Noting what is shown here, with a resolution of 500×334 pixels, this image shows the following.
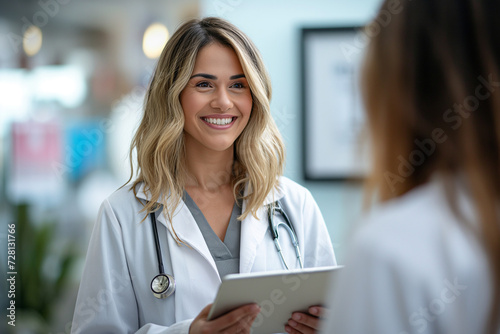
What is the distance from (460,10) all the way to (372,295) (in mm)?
358

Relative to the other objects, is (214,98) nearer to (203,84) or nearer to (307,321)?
(203,84)

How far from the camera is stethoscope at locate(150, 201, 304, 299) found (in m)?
1.35

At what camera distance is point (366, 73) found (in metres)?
0.63

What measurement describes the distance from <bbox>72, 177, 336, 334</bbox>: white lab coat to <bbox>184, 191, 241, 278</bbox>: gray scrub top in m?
0.04

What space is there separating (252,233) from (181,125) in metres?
0.40

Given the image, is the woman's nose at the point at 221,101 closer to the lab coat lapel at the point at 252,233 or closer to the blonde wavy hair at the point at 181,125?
the blonde wavy hair at the point at 181,125

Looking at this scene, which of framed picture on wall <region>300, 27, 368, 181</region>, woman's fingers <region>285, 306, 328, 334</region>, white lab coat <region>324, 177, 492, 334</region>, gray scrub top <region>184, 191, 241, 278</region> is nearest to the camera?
white lab coat <region>324, 177, 492, 334</region>

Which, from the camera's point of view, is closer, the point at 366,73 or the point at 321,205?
the point at 366,73

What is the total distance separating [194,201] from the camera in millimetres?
1565

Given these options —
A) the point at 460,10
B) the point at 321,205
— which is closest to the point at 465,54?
the point at 460,10

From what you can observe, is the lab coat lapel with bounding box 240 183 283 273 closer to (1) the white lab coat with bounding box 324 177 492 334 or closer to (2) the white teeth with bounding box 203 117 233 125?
(2) the white teeth with bounding box 203 117 233 125

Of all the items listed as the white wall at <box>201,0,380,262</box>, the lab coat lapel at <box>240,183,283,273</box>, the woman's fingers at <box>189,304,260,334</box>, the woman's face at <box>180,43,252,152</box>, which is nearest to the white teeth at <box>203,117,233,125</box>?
the woman's face at <box>180,43,252,152</box>

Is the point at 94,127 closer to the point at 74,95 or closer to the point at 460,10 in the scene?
the point at 74,95

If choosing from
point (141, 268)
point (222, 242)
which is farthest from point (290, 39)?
point (141, 268)
